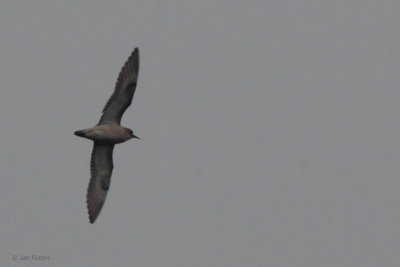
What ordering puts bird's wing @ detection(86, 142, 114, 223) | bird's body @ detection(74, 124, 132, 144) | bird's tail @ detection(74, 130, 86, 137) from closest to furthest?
bird's tail @ detection(74, 130, 86, 137) < bird's body @ detection(74, 124, 132, 144) < bird's wing @ detection(86, 142, 114, 223)

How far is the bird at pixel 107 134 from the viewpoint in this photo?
30992mm

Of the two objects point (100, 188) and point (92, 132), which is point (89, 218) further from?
point (92, 132)

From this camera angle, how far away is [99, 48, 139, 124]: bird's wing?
31.1 meters

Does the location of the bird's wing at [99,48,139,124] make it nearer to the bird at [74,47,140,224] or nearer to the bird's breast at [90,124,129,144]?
the bird at [74,47,140,224]

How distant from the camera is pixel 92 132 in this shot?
1204 inches

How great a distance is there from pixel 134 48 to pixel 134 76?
3.78 ft

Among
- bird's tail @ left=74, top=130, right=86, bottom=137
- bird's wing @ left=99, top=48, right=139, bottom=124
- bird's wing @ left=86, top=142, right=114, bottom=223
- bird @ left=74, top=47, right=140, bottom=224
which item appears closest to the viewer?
bird's tail @ left=74, top=130, right=86, bottom=137

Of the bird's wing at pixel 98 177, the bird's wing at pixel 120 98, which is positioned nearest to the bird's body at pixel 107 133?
the bird's wing at pixel 120 98

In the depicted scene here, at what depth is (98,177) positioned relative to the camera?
32.3 metres

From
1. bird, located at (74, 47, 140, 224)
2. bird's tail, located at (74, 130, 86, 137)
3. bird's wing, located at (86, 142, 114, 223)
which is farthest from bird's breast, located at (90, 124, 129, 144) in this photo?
bird's wing, located at (86, 142, 114, 223)

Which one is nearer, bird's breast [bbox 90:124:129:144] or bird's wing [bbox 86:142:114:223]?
bird's breast [bbox 90:124:129:144]

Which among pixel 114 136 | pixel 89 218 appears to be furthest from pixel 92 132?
pixel 89 218

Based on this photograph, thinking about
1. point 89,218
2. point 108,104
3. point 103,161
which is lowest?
point 89,218

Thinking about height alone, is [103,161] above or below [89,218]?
above
